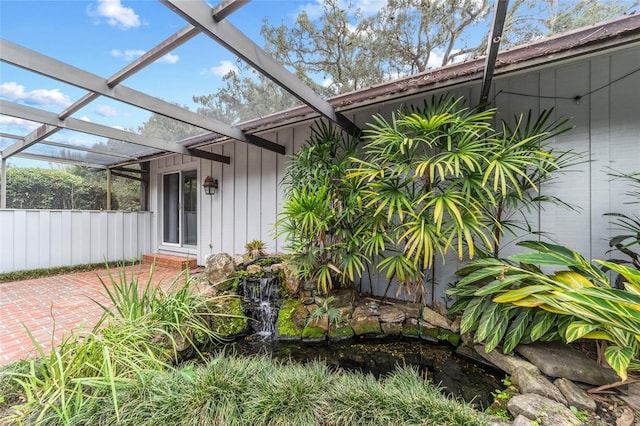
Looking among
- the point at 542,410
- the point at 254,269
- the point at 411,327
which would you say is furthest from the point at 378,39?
the point at 542,410

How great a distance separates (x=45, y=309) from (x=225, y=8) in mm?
4522

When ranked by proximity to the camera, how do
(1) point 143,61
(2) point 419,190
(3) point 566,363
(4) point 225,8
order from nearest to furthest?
(4) point 225,8, (3) point 566,363, (1) point 143,61, (2) point 419,190

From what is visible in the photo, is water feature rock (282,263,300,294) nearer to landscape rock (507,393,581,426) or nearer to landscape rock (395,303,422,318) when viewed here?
landscape rock (395,303,422,318)

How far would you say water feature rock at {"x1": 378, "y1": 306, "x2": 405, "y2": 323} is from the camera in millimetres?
3281

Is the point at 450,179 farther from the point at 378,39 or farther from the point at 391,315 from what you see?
the point at 378,39

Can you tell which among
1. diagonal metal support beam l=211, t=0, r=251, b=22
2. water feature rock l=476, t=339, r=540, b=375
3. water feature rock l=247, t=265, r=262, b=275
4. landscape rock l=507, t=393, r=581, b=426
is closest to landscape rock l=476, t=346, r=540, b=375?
water feature rock l=476, t=339, r=540, b=375

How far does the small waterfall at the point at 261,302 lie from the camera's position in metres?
3.45

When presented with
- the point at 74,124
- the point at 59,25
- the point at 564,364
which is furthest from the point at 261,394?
the point at 74,124

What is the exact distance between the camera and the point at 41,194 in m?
6.73

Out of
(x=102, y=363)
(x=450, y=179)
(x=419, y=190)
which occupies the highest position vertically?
(x=450, y=179)

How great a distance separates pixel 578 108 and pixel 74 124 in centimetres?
682

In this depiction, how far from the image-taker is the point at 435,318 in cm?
319

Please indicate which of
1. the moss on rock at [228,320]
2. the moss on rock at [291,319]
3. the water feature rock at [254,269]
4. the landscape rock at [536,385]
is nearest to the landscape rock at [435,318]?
the landscape rock at [536,385]

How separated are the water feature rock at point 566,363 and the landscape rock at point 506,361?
0.08m
